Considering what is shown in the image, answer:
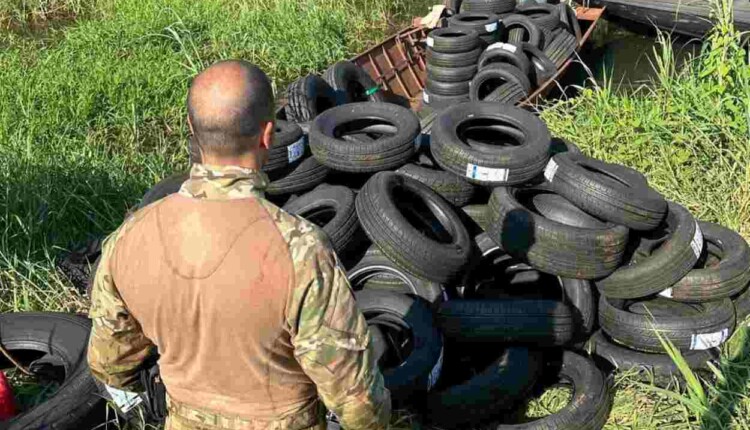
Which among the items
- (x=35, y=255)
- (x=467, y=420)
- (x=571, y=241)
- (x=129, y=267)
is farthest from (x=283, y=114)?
(x=129, y=267)

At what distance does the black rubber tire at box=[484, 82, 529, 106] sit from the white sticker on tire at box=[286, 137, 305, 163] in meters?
2.99

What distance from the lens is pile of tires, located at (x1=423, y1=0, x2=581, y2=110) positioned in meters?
7.89

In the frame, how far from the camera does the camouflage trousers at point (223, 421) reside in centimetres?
216

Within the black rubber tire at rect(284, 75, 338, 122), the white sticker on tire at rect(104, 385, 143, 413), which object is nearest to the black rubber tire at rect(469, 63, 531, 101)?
the black rubber tire at rect(284, 75, 338, 122)

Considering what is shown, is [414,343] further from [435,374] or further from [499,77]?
[499,77]

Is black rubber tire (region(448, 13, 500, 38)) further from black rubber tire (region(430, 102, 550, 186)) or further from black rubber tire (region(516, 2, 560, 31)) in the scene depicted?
black rubber tire (region(430, 102, 550, 186))

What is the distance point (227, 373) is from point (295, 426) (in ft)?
0.97

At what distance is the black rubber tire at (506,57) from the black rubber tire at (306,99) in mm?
2290

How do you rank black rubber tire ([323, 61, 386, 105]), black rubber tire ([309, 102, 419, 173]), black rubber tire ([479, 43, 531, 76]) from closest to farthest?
black rubber tire ([309, 102, 419, 173]), black rubber tire ([323, 61, 386, 105]), black rubber tire ([479, 43, 531, 76])

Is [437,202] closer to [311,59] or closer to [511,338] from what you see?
[511,338]

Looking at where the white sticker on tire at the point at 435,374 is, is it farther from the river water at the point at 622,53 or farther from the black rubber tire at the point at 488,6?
the black rubber tire at the point at 488,6

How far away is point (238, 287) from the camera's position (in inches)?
75.4

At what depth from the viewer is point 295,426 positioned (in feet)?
7.22

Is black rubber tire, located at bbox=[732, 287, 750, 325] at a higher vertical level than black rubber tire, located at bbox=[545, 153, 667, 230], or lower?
lower
